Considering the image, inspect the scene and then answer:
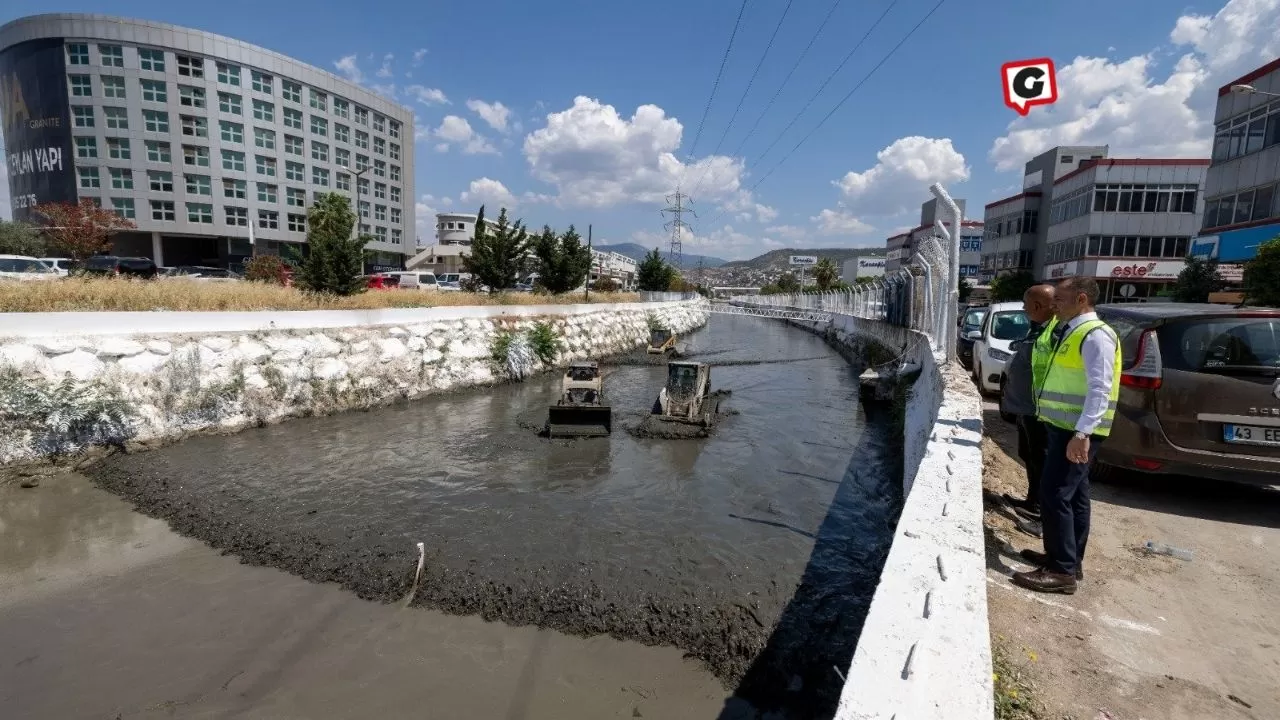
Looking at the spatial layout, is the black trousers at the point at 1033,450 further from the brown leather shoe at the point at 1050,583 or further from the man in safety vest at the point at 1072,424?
the brown leather shoe at the point at 1050,583

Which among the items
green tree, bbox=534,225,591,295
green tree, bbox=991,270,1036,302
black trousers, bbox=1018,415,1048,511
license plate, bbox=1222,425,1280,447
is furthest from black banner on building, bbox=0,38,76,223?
green tree, bbox=991,270,1036,302

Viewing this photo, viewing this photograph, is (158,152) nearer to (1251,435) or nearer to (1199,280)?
(1251,435)

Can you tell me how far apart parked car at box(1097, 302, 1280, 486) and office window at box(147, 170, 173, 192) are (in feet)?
201

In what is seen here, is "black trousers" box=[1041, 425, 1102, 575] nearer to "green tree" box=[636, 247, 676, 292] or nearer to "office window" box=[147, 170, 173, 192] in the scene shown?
"green tree" box=[636, 247, 676, 292]

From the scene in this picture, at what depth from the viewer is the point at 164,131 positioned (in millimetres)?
46281

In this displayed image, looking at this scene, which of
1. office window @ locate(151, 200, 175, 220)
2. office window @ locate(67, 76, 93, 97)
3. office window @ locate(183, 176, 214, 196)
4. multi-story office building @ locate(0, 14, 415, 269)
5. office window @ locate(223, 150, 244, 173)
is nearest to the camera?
office window @ locate(67, 76, 93, 97)

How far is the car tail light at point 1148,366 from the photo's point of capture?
16.0 ft

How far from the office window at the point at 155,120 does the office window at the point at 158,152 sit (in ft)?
3.46

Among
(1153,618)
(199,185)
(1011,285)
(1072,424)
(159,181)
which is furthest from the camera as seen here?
(199,185)

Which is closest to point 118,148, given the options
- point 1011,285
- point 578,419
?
point 578,419

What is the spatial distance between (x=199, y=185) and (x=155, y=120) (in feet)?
17.7

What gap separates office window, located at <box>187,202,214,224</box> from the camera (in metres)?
47.7

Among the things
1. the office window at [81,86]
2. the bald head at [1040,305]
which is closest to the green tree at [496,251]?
the bald head at [1040,305]

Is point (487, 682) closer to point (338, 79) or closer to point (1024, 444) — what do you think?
point (1024, 444)
